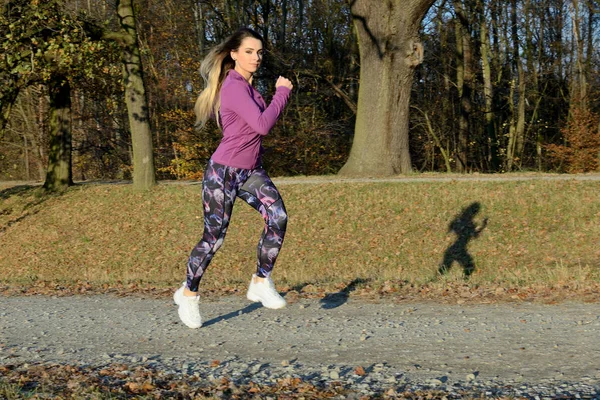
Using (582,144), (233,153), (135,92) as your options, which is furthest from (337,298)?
(582,144)

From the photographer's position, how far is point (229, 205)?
5602mm

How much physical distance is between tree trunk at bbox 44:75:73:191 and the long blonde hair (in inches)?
677

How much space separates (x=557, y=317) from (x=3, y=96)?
1680cm

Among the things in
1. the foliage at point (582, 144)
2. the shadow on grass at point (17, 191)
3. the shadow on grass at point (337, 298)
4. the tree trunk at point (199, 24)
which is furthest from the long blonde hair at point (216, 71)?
the foliage at point (582, 144)

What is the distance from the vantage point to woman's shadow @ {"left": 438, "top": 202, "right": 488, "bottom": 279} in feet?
49.2

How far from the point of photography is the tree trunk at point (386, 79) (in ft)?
62.6

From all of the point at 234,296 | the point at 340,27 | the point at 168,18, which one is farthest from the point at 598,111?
the point at 234,296

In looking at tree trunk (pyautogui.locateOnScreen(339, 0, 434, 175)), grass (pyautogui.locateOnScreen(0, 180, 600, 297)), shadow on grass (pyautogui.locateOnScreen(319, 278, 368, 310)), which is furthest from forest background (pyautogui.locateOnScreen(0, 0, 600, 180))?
shadow on grass (pyautogui.locateOnScreen(319, 278, 368, 310))

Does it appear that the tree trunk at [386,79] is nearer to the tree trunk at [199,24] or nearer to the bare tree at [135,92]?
the bare tree at [135,92]

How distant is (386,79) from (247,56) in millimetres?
14173

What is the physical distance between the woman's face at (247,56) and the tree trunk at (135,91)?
14930 millimetres

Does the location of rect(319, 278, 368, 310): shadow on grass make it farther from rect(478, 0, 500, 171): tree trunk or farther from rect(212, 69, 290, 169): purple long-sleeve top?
rect(478, 0, 500, 171): tree trunk

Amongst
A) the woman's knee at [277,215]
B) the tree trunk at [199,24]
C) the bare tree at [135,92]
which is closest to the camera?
the woman's knee at [277,215]

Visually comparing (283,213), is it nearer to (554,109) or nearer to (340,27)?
(340,27)
